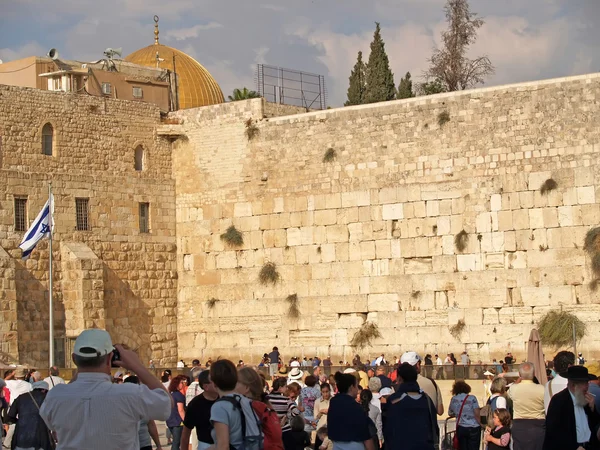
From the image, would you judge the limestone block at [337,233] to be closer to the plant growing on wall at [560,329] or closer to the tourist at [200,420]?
the plant growing on wall at [560,329]

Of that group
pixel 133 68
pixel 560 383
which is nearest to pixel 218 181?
pixel 133 68

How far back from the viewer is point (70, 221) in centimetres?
2528

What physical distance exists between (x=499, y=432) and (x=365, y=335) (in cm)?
1438

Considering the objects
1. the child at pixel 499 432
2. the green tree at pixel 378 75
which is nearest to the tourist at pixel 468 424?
the child at pixel 499 432

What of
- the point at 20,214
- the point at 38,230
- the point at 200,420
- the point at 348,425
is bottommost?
the point at 348,425

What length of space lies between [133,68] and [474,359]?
34.9ft

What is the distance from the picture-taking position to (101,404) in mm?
5445

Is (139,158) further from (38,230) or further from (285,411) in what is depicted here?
(285,411)

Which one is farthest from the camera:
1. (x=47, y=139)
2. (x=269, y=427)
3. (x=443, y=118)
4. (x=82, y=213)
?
(x=82, y=213)

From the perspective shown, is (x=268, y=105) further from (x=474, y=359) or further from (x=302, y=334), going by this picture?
(x=474, y=359)

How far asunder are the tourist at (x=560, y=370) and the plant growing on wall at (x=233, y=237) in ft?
58.2

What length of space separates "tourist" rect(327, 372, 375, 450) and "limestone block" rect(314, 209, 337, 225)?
16766 mm

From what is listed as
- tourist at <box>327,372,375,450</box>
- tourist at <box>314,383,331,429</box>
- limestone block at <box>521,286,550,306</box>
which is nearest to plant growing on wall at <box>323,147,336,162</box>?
limestone block at <box>521,286,550,306</box>

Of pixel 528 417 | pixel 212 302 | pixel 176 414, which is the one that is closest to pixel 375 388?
pixel 176 414
